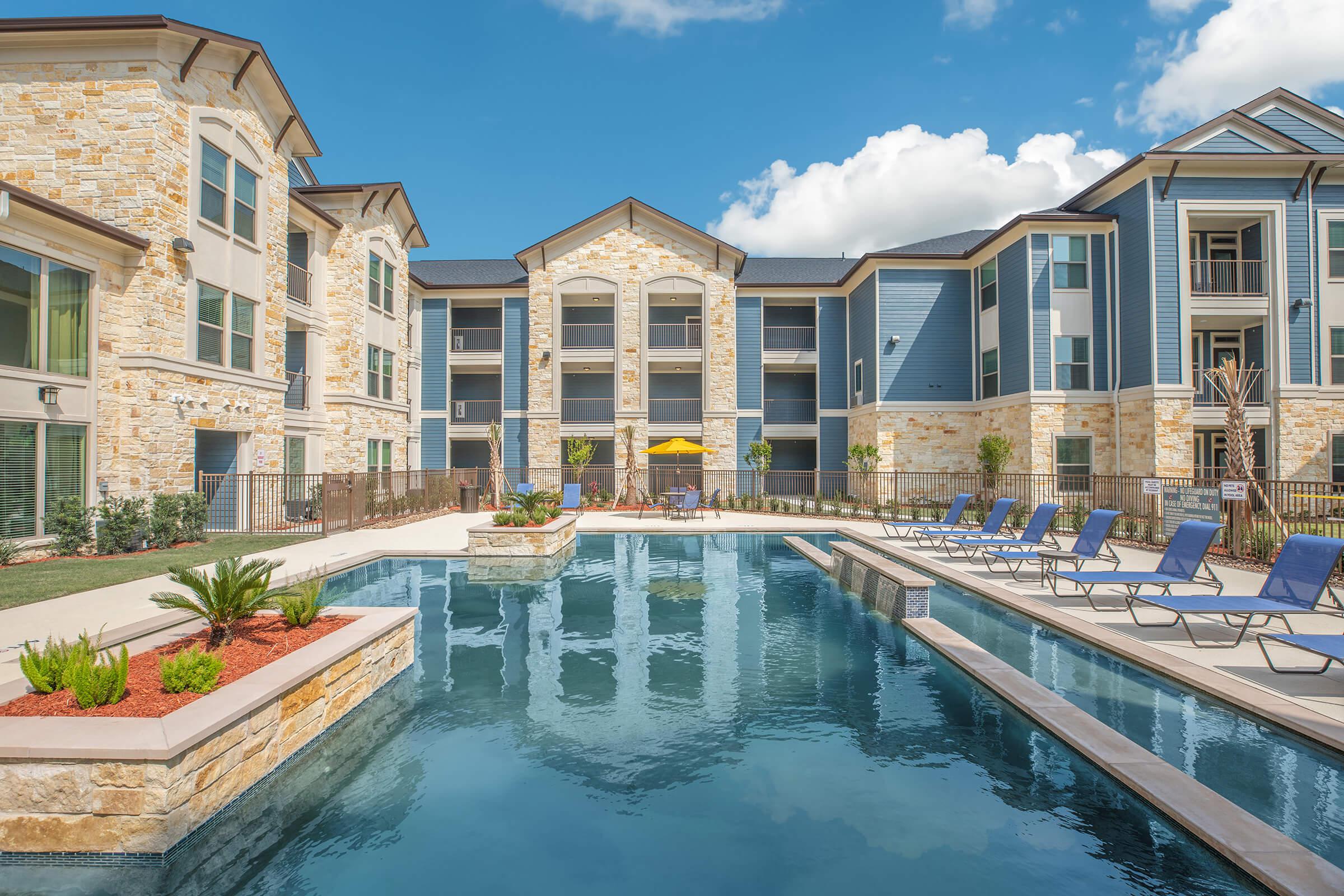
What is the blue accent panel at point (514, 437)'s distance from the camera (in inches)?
1069

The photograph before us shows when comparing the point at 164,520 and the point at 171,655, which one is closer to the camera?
the point at 171,655

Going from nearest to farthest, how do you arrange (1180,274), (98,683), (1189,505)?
(98,683), (1189,505), (1180,274)

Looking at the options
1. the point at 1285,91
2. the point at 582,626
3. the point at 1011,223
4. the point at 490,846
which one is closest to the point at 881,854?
the point at 490,846

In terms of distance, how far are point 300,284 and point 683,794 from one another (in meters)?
20.7

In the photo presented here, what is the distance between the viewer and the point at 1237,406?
1102 cm

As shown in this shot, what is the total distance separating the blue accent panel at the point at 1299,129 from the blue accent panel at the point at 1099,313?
6234 millimetres

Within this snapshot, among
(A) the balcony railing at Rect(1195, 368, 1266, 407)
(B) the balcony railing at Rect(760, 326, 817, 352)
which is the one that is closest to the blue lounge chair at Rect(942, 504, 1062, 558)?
(A) the balcony railing at Rect(1195, 368, 1266, 407)

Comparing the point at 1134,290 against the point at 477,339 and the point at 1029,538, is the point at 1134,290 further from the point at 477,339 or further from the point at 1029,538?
the point at 477,339

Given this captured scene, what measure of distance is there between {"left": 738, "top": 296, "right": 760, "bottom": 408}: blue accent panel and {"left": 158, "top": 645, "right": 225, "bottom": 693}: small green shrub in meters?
23.8

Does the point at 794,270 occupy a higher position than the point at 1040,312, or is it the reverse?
the point at 794,270

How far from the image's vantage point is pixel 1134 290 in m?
18.2

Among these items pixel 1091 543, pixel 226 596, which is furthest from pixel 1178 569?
pixel 226 596

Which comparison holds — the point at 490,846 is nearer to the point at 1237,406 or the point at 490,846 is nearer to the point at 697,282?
the point at 1237,406

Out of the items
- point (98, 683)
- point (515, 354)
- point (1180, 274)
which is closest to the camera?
point (98, 683)
